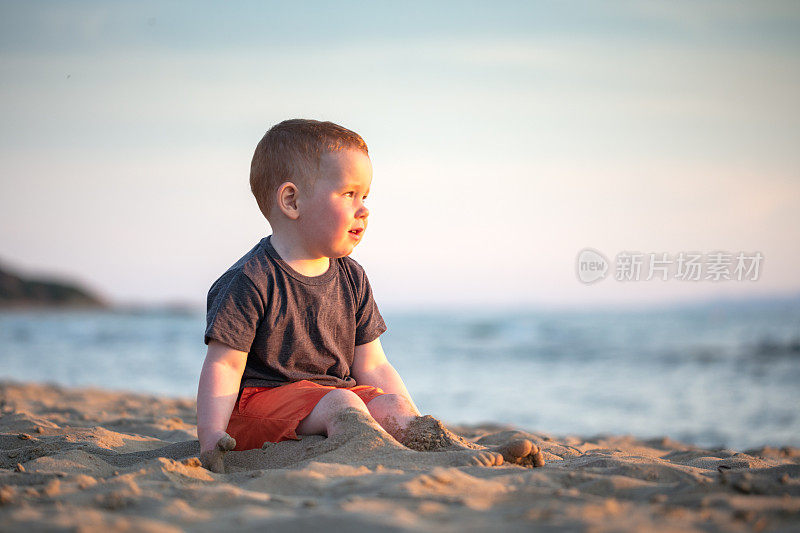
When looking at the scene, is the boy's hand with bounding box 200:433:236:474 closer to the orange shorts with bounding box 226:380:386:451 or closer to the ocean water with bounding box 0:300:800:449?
the orange shorts with bounding box 226:380:386:451

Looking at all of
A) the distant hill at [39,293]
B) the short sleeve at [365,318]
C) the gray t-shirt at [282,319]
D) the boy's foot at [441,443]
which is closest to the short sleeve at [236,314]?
the gray t-shirt at [282,319]

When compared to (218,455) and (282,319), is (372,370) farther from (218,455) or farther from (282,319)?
(218,455)

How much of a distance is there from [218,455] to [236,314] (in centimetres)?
50

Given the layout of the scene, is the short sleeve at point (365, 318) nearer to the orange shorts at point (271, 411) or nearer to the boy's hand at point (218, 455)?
the orange shorts at point (271, 411)

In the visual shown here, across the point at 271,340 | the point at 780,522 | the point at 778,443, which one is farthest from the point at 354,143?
the point at 778,443

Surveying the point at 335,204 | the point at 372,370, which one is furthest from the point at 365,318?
the point at 335,204

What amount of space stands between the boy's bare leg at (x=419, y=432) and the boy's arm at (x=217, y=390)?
0.51 m

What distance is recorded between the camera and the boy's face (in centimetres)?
257

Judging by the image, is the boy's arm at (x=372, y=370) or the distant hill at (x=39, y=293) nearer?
the boy's arm at (x=372, y=370)

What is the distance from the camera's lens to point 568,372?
11250mm

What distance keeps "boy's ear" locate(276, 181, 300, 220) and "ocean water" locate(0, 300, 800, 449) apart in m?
3.99

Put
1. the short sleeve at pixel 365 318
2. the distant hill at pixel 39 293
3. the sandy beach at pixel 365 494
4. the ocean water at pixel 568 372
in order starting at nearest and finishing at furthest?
1. the sandy beach at pixel 365 494
2. the short sleeve at pixel 365 318
3. the ocean water at pixel 568 372
4. the distant hill at pixel 39 293

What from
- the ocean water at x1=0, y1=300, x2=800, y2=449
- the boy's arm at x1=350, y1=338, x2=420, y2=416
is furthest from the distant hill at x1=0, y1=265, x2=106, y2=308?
the boy's arm at x1=350, y1=338, x2=420, y2=416

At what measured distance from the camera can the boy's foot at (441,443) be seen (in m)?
2.19
